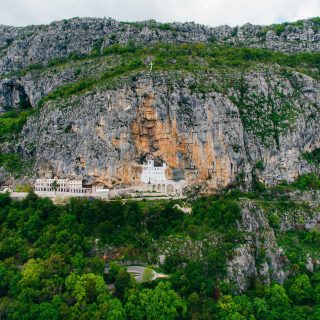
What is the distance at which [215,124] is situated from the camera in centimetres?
6644

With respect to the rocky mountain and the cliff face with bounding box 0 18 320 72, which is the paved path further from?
the cliff face with bounding box 0 18 320 72

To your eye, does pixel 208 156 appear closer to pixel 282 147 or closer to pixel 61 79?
pixel 282 147

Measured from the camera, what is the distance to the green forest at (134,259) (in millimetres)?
47250

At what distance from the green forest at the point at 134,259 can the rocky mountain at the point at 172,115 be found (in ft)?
20.2

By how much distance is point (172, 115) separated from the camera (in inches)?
2606

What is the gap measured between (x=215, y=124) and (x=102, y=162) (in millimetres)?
16939

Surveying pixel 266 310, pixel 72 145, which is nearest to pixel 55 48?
pixel 72 145

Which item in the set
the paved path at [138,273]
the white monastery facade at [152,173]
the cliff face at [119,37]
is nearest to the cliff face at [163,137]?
the white monastery facade at [152,173]

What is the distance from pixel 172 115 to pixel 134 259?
22254 millimetres

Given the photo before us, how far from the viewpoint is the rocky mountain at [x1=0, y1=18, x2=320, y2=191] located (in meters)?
65.7

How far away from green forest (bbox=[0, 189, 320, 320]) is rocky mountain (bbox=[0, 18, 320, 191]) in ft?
20.2

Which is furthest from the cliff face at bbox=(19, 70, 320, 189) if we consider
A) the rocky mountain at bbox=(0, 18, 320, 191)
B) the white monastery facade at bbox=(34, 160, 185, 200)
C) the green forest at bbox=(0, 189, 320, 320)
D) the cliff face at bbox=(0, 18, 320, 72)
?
the cliff face at bbox=(0, 18, 320, 72)

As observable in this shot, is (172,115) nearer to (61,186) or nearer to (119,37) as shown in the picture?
(61,186)

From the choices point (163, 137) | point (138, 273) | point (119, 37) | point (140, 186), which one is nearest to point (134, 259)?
Result: point (138, 273)
